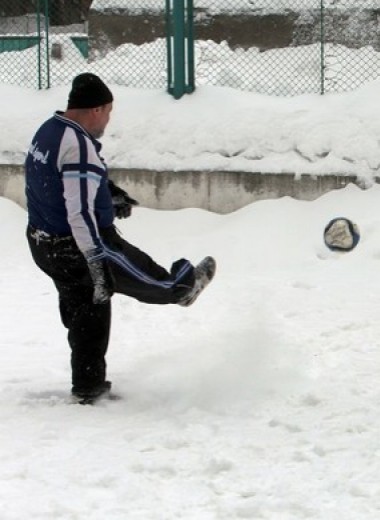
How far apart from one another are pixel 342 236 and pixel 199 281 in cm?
319

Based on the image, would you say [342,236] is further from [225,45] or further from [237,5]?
[237,5]

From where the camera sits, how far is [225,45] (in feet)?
38.8

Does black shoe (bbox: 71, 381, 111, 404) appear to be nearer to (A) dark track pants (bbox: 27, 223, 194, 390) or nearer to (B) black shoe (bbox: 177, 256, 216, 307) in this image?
(A) dark track pants (bbox: 27, 223, 194, 390)

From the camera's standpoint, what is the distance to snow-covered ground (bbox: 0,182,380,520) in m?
3.70

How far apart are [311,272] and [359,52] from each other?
377 cm

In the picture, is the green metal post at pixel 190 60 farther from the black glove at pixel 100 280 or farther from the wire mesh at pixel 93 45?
the black glove at pixel 100 280

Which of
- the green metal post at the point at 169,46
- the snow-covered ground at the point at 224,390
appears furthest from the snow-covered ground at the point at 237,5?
the snow-covered ground at the point at 224,390

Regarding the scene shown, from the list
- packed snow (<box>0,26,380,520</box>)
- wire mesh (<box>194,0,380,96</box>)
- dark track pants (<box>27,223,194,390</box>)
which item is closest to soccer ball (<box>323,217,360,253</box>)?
packed snow (<box>0,26,380,520</box>)

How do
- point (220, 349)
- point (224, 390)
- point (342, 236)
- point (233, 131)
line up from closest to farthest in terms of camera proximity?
point (224, 390), point (220, 349), point (342, 236), point (233, 131)

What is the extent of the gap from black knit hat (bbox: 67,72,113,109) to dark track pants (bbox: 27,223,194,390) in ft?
2.17

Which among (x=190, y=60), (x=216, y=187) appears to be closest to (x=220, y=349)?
(x=216, y=187)

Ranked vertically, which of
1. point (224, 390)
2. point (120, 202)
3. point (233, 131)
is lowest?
point (224, 390)

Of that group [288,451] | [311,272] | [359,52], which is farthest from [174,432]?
[359,52]

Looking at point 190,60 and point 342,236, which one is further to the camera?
point 190,60
